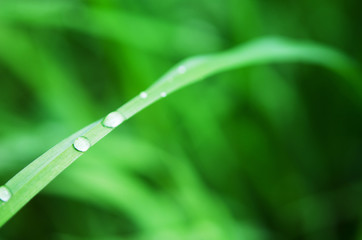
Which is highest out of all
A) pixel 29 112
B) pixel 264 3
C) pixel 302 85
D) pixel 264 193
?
pixel 264 3

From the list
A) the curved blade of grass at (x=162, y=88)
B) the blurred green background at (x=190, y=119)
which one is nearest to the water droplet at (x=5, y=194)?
the curved blade of grass at (x=162, y=88)

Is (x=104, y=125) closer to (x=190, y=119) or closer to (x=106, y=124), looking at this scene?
(x=106, y=124)

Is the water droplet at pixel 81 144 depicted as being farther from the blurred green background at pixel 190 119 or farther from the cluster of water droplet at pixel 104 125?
the blurred green background at pixel 190 119

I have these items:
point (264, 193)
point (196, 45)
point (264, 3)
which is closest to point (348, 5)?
point (264, 3)

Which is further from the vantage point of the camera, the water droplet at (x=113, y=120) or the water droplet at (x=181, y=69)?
the water droplet at (x=181, y=69)

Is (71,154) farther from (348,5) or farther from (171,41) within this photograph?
(348,5)

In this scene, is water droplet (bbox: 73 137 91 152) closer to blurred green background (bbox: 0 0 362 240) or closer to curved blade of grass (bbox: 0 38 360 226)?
curved blade of grass (bbox: 0 38 360 226)

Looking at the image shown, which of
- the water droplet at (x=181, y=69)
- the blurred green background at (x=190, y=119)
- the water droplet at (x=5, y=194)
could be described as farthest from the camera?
the blurred green background at (x=190, y=119)
